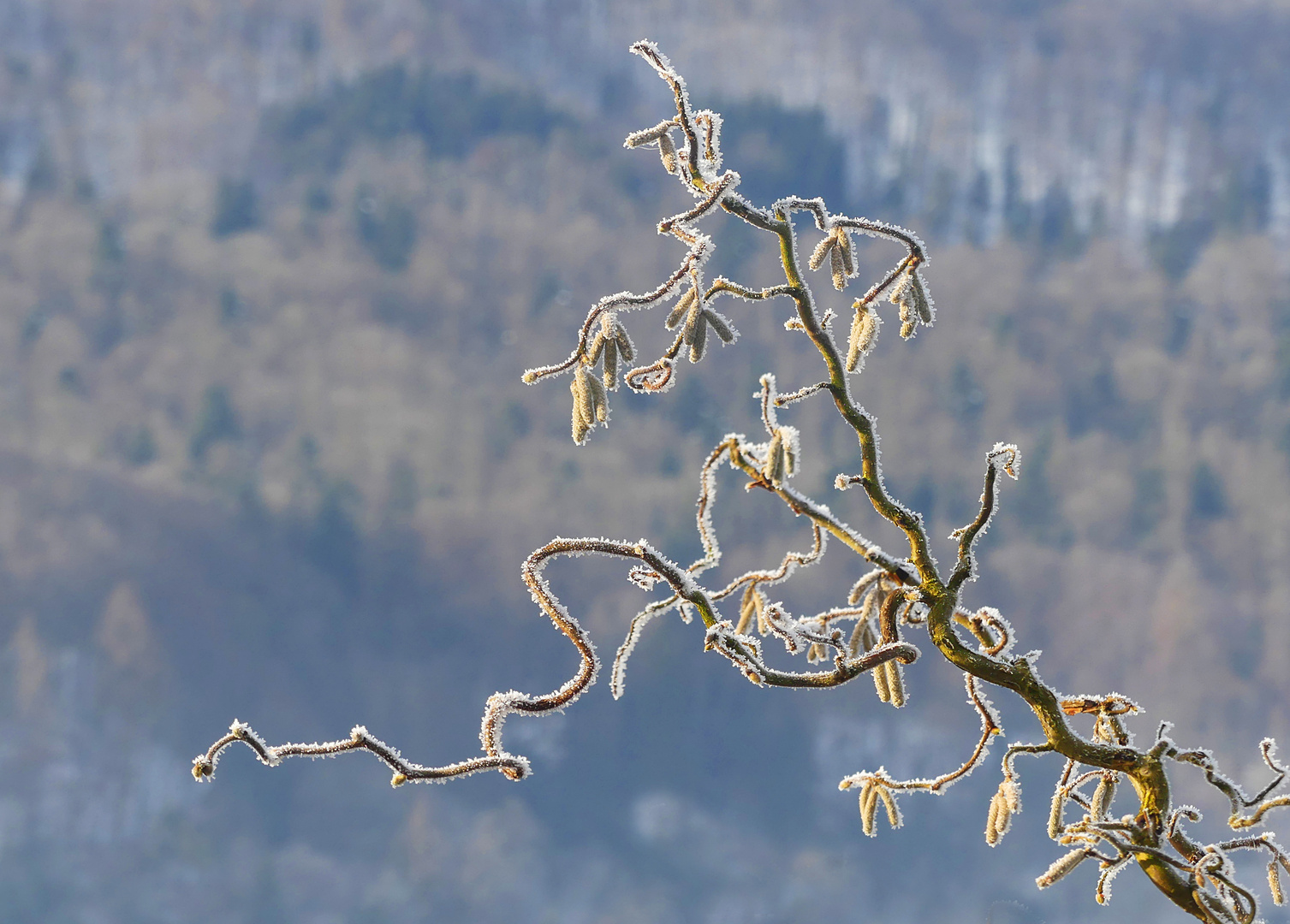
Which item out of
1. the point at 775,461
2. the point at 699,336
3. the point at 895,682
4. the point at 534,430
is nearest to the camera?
the point at 775,461

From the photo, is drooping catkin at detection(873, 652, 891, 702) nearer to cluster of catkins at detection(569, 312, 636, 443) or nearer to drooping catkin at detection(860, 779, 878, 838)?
drooping catkin at detection(860, 779, 878, 838)

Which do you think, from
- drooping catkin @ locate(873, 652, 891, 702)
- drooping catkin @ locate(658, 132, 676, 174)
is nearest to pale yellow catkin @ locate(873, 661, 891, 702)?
drooping catkin @ locate(873, 652, 891, 702)

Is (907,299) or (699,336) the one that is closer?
(699,336)

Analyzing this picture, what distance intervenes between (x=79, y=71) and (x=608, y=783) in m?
39.9

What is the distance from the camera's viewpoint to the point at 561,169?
61.1 meters

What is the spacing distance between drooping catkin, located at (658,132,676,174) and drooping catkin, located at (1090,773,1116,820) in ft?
2.12

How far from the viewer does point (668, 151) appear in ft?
3.77

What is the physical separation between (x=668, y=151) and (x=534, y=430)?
5401cm

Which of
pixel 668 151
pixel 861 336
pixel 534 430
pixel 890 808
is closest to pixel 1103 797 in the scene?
pixel 890 808

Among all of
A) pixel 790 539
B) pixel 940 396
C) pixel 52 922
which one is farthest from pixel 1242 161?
pixel 52 922

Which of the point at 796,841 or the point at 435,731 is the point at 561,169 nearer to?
the point at 435,731

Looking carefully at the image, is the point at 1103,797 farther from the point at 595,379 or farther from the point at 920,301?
the point at 595,379

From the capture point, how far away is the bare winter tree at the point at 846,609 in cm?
97

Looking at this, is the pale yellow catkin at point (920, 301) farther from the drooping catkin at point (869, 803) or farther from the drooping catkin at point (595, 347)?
the drooping catkin at point (869, 803)
